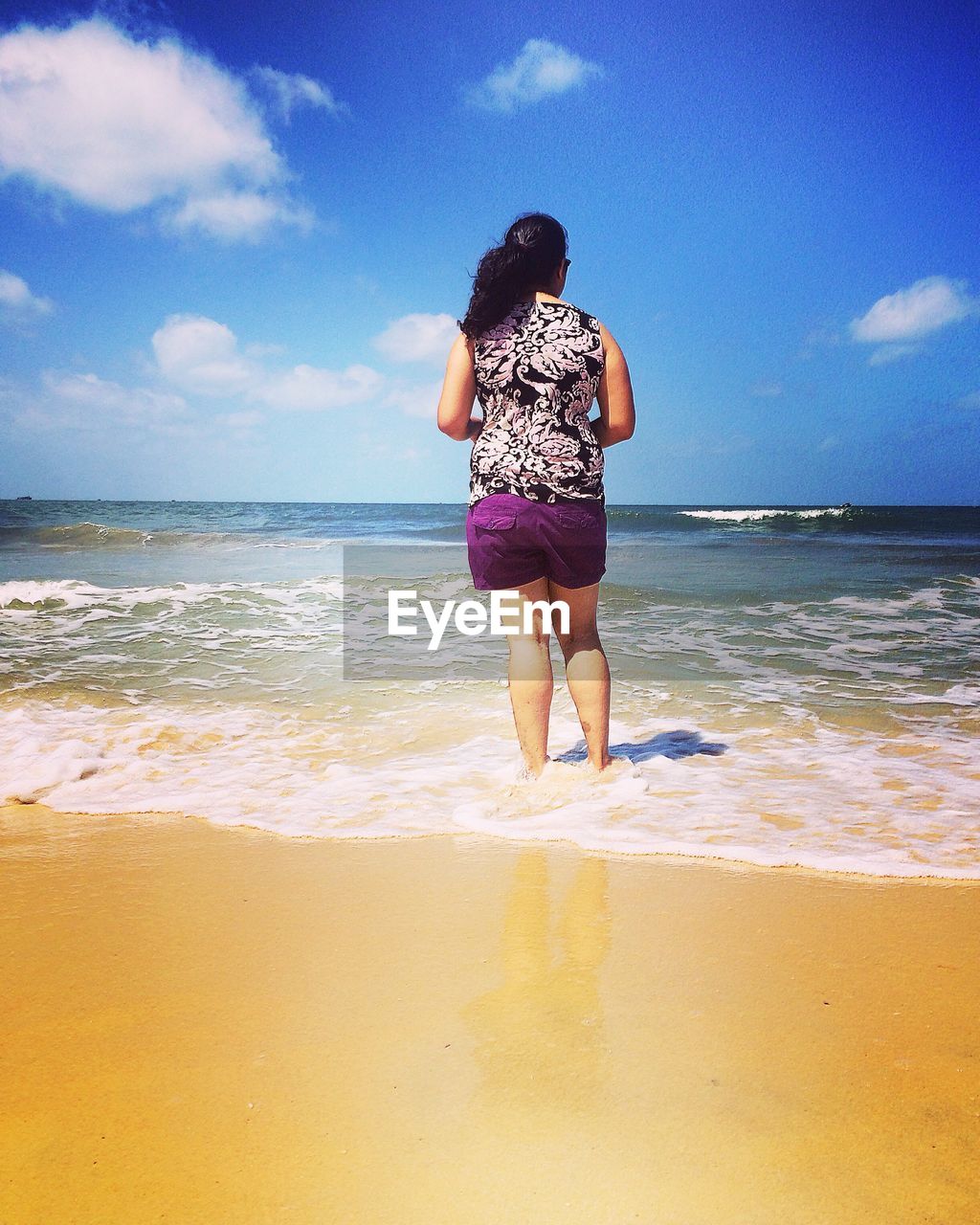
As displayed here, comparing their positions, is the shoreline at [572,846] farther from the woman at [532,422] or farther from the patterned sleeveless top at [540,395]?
the patterned sleeveless top at [540,395]

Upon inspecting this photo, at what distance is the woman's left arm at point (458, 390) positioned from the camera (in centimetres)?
254

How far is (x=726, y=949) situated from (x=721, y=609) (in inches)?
260

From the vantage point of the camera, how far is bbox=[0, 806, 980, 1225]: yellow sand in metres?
1.02

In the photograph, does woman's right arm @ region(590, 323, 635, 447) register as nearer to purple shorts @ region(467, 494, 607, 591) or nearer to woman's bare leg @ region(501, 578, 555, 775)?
purple shorts @ region(467, 494, 607, 591)

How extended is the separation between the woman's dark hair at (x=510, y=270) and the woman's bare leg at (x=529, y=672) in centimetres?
92

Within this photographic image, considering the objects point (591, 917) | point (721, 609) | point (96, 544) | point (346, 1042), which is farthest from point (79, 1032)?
point (96, 544)

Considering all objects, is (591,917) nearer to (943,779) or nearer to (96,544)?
(943,779)

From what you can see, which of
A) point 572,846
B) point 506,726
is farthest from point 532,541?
point 506,726

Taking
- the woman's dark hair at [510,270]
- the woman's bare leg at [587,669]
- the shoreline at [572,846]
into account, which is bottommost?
the shoreline at [572,846]

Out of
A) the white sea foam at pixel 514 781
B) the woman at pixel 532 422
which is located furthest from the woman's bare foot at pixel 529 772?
the woman at pixel 532 422

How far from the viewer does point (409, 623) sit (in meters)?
7.43

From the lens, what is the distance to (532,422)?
8.20 ft

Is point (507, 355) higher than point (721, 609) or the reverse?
higher

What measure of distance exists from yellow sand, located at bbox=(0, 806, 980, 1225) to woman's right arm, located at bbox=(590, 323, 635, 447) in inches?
58.0
